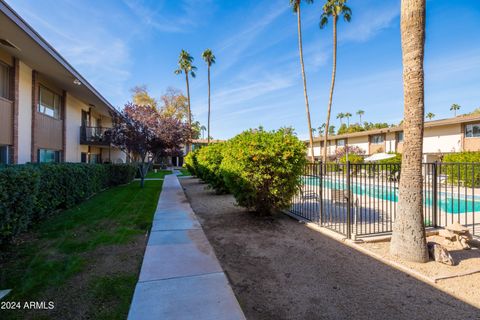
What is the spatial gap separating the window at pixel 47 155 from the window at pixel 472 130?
34087mm

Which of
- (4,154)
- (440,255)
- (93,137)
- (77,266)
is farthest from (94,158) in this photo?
(440,255)

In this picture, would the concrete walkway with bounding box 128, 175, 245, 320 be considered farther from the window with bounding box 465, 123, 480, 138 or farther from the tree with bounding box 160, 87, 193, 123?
the tree with bounding box 160, 87, 193, 123

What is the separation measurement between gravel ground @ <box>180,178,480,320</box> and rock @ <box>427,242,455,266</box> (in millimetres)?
1047

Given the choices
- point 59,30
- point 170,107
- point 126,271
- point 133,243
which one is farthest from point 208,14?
point 170,107

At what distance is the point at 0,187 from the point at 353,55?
66.9 ft

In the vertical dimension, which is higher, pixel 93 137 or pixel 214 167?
pixel 93 137

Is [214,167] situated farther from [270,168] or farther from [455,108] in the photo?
[455,108]

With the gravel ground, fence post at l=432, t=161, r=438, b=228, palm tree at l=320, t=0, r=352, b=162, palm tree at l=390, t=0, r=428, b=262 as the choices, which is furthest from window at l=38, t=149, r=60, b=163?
palm tree at l=320, t=0, r=352, b=162

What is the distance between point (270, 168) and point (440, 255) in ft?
13.5

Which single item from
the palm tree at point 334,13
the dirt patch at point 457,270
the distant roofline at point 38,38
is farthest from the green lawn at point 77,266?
the palm tree at point 334,13

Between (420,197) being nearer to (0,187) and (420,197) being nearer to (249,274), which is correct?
(249,274)

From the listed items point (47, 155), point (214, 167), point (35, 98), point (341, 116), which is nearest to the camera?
point (35, 98)

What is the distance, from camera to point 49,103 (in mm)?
13062

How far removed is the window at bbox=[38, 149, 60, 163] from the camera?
480 inches
